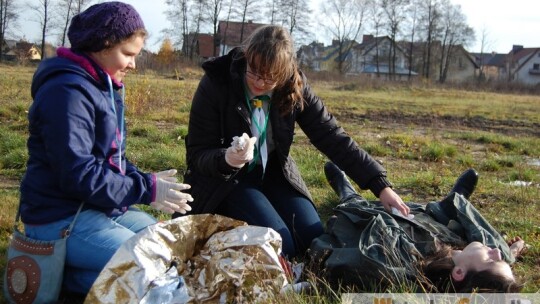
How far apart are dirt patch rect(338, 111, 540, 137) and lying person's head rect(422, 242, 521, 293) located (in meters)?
9.84

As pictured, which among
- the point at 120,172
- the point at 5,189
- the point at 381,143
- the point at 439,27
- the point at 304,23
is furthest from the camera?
the point at 439,27

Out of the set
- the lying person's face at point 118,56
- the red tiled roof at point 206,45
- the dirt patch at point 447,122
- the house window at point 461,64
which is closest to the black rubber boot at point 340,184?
the lying person's face at point 118,56

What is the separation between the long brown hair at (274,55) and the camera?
125 inches

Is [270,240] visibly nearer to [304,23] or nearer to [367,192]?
[367,192]

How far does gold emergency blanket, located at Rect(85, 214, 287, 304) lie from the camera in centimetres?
235

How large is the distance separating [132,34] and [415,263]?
1.78 meters

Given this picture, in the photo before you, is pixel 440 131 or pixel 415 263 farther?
pixel 440 131

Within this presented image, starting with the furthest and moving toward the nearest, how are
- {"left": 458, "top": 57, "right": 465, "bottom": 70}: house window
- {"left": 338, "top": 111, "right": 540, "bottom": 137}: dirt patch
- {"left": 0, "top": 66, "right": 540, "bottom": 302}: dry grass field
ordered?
{"left": 458, "top": 57, "right": 465, "bottom": 70}: house window
{"left": 338, "top": 111, "right": 540, "bottom": 137}: dirt patch
{"left": 0, "top": 66, "right": 540, "bottom": 302}: dry grass field

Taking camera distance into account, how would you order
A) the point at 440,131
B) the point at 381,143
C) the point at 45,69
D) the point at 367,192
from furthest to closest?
the point at 440,131 < the point at 381,143 < the point at 367,192 < the point at 45,69

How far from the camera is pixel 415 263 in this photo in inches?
110

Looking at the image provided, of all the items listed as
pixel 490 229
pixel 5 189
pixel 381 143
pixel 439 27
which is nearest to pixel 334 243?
pixel 490 229

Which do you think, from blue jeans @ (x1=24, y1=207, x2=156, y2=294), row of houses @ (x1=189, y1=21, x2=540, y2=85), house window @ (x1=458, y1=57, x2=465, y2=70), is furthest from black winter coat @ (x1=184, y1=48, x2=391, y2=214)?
house window @ (x1=458, y1=57, x2=465, y2=70)

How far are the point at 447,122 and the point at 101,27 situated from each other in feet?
41.1

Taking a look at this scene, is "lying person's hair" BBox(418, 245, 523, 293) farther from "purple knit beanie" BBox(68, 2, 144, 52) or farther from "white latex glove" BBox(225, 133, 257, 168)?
"purple knit beanie" BBox(68, 2, 144, 52)
